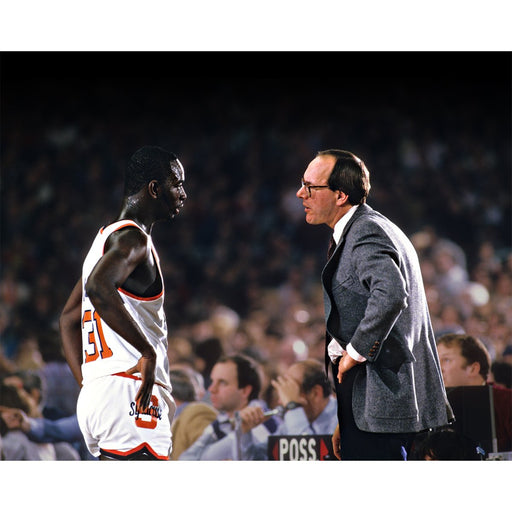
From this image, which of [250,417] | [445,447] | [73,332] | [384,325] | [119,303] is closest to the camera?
[384,325]

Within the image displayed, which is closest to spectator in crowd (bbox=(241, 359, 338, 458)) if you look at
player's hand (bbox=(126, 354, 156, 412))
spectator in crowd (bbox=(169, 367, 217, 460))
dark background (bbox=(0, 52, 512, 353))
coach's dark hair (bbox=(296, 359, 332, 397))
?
coach's dark hair (bbox=(296, 359, 332, 397))

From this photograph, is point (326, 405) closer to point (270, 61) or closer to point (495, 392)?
point (495, 392)

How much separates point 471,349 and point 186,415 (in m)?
1.87

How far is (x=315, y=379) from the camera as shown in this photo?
4.78m

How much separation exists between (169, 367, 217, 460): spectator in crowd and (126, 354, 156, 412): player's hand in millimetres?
1668

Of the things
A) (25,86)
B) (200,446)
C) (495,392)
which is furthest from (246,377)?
(25,86)

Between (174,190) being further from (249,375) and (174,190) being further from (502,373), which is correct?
(502,373)

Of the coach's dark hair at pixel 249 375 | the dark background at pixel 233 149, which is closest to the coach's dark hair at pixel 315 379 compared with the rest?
the coach's dark hair at pixel 249 375

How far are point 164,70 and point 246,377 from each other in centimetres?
268

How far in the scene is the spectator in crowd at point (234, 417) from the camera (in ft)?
14.9

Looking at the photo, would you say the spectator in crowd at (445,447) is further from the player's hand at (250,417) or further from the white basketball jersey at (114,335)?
the white basketball jersey at (114,335)

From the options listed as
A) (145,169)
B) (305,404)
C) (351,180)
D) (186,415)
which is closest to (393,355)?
(351,180)

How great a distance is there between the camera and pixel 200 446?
15.0ft

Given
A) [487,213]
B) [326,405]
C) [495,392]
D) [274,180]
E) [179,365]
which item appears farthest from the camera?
[274,180]
